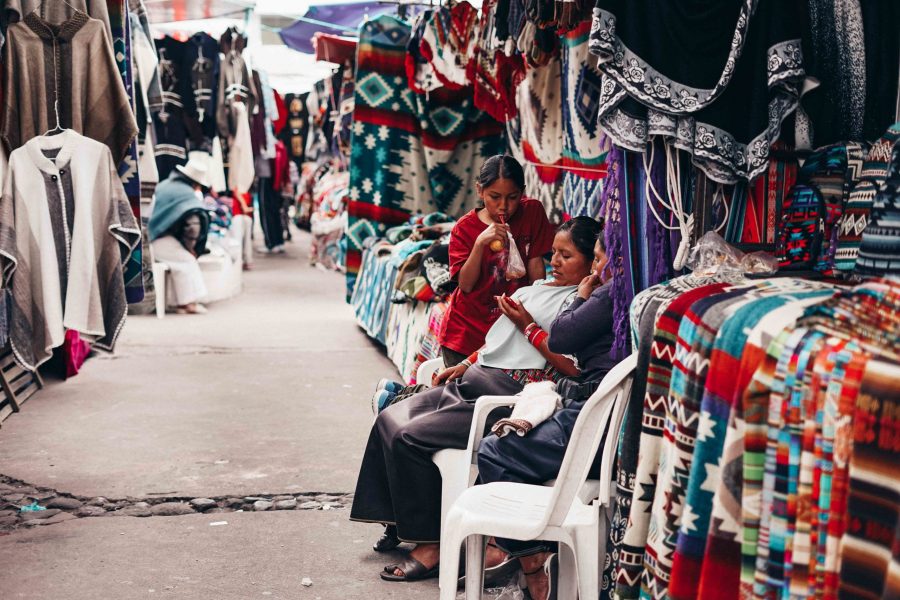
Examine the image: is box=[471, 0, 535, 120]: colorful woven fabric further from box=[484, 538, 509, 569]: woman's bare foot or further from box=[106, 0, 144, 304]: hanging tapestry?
box=[484, 538, 509, 569]: woman's bare foot

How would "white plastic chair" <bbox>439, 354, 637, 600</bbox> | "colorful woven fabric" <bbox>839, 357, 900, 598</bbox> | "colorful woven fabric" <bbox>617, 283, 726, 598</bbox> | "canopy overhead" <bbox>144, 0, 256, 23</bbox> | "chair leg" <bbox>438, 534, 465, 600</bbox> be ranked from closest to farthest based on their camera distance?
1. "colorful woven fabric" <bbox>839, 357, 900, 598</bbox>
2. "colorful woven fabric" <bbox>617, 283, 726, 598</bbox>
3. "white plastic chair" <bbox>439, 354, 637, 600</bbox>
4. "chair leg" <bbox>438, 534, 465, 600</bbox>
5. "canopy overhead" <bbox>144, 0, 256, 23</bbox>

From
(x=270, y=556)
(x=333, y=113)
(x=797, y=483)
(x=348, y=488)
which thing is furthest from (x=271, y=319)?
(x=797, y=483)

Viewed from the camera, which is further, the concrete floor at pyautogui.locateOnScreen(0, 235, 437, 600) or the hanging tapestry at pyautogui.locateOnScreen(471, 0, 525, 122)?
the hanging tapestry at pyautogui.locateOnScreen(471, 0, 525, 122)

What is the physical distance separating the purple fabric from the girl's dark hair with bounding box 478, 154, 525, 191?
7722 mm

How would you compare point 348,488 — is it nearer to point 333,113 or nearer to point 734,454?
point 734,454

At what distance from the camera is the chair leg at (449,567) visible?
264cm

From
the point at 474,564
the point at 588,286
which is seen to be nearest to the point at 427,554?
the point at 474,564

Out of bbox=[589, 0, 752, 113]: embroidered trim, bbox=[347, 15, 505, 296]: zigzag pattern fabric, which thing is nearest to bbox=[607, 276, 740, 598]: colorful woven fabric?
bbox=[589, 0, 752, 113]: embroidered trim

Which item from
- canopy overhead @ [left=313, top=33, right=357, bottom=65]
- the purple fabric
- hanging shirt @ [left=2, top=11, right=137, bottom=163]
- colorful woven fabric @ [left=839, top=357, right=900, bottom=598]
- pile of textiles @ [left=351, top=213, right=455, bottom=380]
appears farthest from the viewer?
the purple fabric

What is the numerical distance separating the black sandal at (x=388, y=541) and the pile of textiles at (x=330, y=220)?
8.39 m

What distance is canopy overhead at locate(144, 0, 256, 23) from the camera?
9.72m

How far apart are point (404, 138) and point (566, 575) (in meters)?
5.05

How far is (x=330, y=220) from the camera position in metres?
13.0

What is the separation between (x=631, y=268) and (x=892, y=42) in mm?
919
